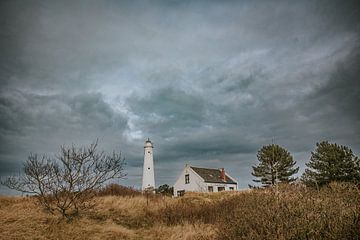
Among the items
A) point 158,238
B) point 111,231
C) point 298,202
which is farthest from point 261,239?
point 111,231

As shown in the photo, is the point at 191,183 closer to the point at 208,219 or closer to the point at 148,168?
the point at 148,168

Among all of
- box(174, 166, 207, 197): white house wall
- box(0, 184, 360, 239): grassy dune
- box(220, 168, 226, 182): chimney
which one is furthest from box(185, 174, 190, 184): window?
box(0, 184, 360, 239): grassy dune

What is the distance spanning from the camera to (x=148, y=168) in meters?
33.8

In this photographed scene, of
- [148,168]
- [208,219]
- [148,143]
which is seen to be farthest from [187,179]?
[208,219]

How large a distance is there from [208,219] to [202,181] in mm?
25742

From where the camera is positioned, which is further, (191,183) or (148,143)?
(191,183)

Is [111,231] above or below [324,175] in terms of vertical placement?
below

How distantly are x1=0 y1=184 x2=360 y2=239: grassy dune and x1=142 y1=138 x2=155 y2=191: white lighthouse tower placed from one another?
18.8 meters

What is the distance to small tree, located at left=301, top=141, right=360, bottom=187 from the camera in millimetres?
22189

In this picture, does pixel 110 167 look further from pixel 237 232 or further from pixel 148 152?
pixel 148 152

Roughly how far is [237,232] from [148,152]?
95.3 ft

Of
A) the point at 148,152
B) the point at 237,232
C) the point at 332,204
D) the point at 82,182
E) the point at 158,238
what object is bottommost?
the point at 158,238

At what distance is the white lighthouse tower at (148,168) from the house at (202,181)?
5.01 m

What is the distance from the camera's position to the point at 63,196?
36.3 feet
